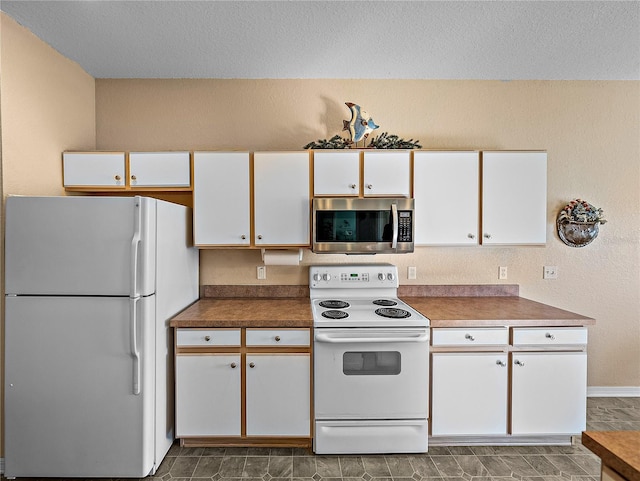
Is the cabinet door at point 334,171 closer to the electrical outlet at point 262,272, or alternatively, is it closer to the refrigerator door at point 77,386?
the electrical outlet at point 262,272

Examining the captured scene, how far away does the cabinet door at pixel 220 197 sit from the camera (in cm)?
257

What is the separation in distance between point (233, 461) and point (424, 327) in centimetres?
147

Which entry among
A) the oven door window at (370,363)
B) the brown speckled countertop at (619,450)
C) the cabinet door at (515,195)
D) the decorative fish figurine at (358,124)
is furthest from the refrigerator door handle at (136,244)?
the cabinet door at (515,195)

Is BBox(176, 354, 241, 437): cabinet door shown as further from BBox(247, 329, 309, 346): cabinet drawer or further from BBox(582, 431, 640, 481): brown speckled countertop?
BBox(582, 431, 640, 481): brown speckled countertop

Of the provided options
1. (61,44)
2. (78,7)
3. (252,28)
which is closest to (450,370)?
(252,28)

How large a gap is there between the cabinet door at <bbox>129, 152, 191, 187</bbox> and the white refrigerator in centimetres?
68

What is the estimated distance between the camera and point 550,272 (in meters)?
2.97

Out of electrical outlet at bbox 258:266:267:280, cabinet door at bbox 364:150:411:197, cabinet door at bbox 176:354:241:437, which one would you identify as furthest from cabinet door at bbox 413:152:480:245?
cabinet door at bbox 176:354:241:437

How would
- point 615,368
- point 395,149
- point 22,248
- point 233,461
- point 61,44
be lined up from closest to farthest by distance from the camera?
point 22,248
point 233,461
point 61,44
point 395,149
point 615,368

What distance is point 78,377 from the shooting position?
1935 millimetres

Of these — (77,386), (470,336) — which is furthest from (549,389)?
(77,386)

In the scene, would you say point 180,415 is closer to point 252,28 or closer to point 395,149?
point 395,149

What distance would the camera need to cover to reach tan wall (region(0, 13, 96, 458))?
206 cm

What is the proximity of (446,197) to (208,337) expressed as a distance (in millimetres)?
1950
